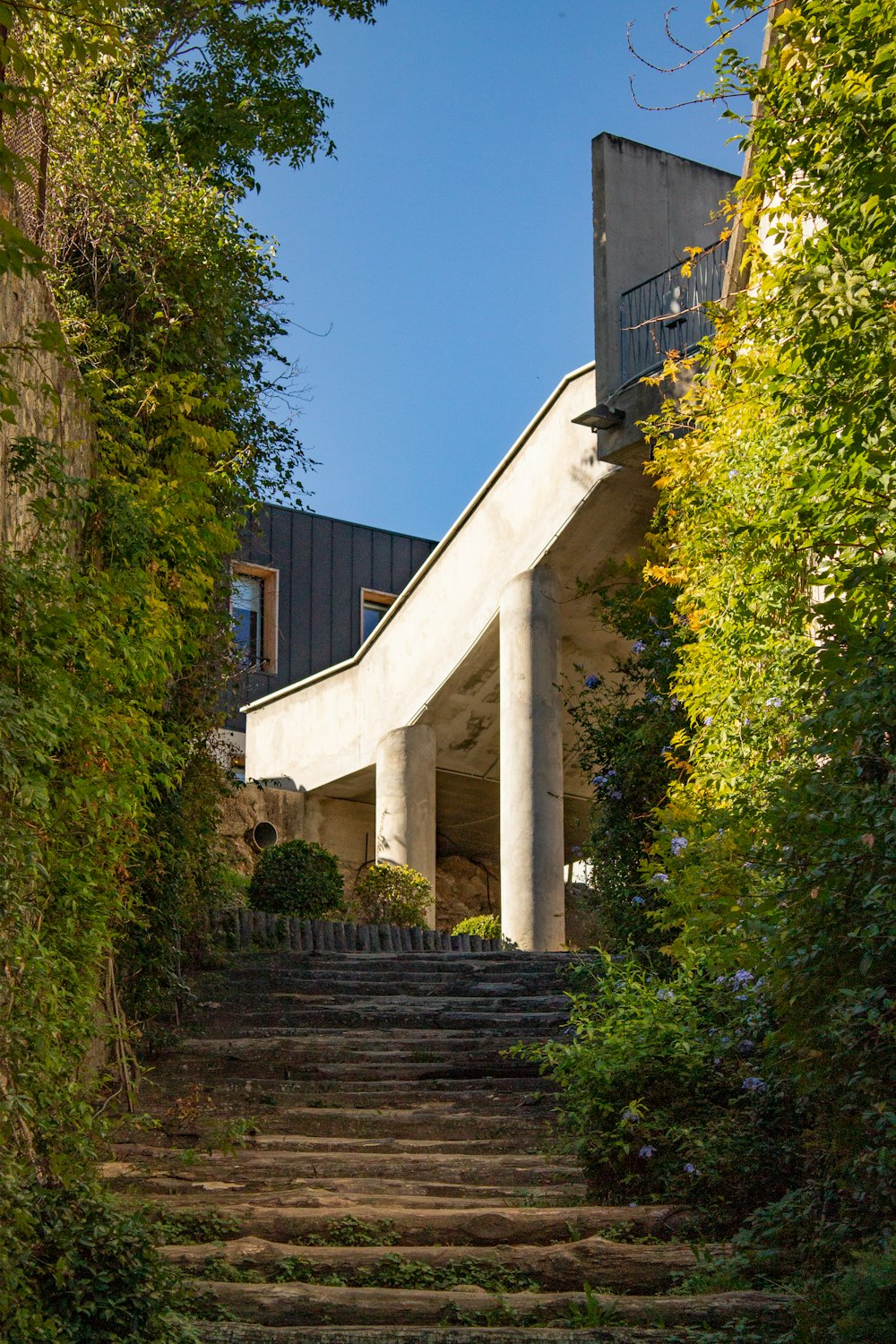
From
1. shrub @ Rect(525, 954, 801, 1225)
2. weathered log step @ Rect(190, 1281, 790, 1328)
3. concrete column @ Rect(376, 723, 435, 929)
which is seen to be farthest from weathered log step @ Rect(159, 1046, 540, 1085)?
concrete column @ Rect(376, 723, 435, 929)

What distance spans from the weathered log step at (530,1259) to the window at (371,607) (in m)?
16.1

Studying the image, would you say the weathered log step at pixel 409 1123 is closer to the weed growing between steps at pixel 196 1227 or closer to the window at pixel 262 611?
the weed growing between steps at pixel 196 1227

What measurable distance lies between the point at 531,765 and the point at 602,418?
299 cm

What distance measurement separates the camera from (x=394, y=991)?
8336mm

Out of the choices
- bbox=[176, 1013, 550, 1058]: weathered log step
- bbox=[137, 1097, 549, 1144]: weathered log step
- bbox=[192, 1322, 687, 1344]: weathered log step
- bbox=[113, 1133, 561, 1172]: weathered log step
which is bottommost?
bbox=[192, 1322, 687, 1344]: weathered log step

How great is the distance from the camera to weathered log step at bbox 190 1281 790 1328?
12.8ft

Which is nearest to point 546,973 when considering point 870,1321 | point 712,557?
point 712,557

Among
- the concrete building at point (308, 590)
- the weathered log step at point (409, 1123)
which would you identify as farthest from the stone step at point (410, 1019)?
the concrete building at point (308, 590)

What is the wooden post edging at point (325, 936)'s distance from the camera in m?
→ 9.46

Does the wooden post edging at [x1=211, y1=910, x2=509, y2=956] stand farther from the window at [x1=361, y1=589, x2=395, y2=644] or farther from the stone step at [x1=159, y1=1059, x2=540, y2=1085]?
the window at [x1=361, y1=589, x2=395, y2=644]

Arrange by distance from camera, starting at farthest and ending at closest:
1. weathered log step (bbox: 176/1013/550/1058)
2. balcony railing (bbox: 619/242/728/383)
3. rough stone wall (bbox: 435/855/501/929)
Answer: rough stone wall (bbox: 435/855/501/929) < balcony railing (bbox: 619/242/728/383) < weathered log step (bbox: 176/1013/550/1058)

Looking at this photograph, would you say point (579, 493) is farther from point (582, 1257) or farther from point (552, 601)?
point (582, 1257)

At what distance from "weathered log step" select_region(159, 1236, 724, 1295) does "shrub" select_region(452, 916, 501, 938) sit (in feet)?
25.5

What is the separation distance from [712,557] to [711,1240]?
10.00ft
